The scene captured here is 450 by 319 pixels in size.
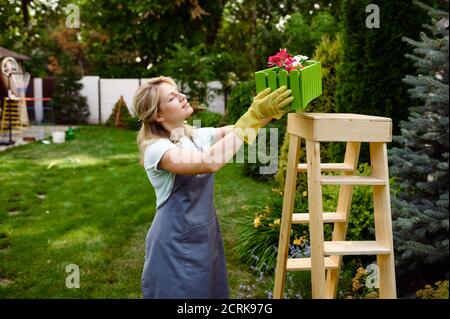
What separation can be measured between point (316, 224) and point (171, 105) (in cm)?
86

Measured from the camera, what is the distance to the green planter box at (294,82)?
7.55ft

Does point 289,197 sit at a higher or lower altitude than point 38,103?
lower

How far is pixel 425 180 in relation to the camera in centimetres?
334

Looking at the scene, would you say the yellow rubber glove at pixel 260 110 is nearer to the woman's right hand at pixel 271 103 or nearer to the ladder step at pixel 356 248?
the woman's right hand at pixel 271 103

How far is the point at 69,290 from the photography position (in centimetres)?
403

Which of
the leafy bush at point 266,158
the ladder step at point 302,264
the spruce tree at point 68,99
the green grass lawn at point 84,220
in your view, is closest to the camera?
the ladder step at point 302,264

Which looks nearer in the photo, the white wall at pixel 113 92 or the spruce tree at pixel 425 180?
the spruce tree at pixel 425 180

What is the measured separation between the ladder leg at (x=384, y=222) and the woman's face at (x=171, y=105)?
93 cm

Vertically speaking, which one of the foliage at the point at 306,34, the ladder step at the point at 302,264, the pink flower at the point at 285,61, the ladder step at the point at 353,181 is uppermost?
the foliage at the point at 306,34

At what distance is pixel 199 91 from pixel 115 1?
22.4 ft

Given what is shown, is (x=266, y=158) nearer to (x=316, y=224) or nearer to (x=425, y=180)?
(x=425, y=180)

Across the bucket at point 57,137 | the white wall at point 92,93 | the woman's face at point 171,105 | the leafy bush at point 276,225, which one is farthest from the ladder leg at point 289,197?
the white wall at point 92,93

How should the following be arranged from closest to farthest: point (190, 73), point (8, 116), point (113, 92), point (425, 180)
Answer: point (425, 180)
point (190, 73)
point (8, 116)
point (113, 92)

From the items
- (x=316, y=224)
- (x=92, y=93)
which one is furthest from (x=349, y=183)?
(x=92, y=93)
